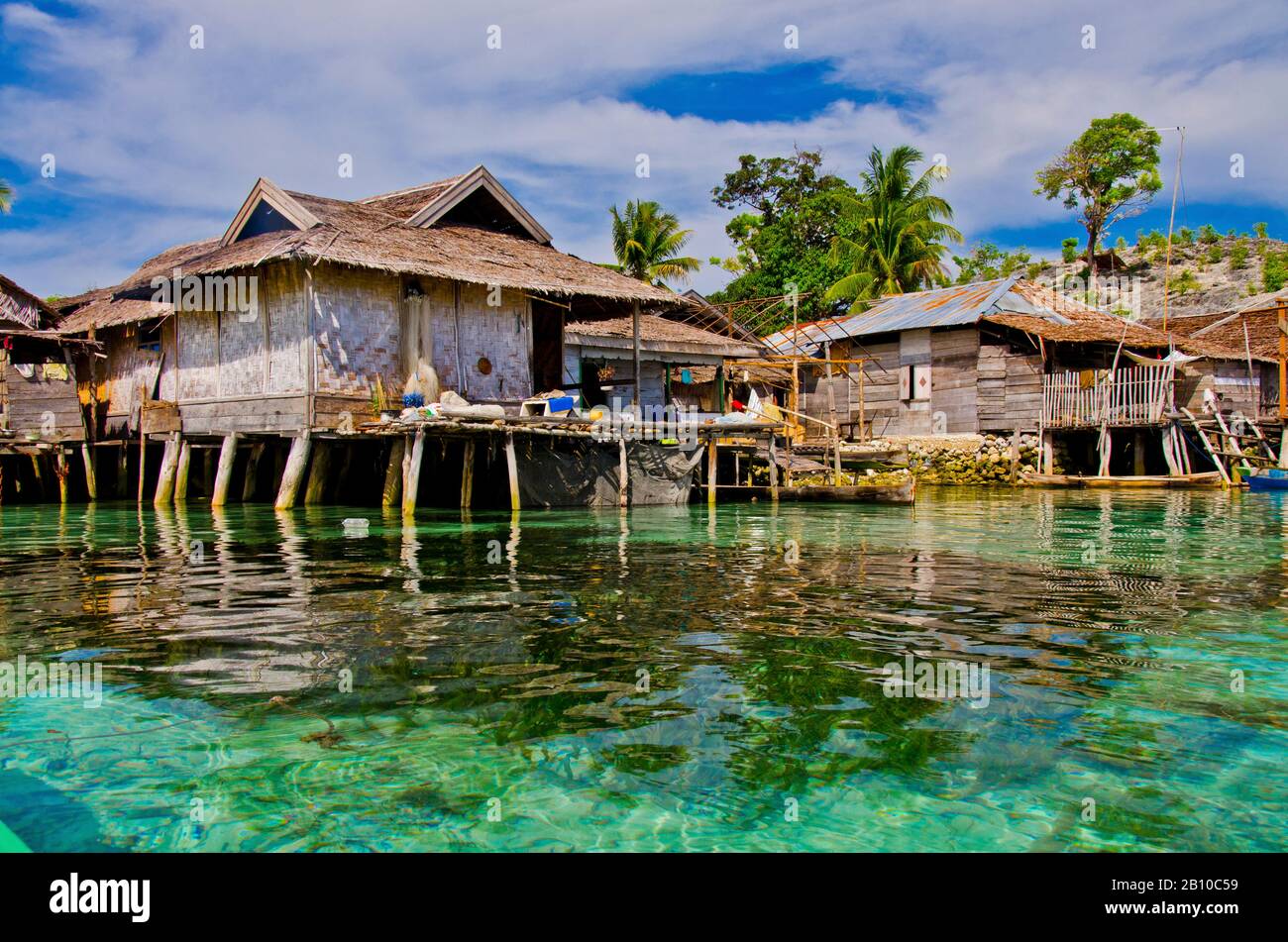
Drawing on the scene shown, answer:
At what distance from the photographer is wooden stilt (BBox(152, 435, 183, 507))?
751 inches

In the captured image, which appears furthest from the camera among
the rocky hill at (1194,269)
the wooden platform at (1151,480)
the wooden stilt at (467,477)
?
the rocky hill at (1194,269)

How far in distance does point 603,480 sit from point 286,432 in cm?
576

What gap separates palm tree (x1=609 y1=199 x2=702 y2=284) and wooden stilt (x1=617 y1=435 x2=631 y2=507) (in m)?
19.0

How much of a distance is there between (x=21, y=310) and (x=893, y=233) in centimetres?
2746

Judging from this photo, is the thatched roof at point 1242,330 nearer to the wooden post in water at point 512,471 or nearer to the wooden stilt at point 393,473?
the wooden post in water at point 512,471

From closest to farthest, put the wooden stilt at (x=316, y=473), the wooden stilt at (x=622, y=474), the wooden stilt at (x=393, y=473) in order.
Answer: the wooden stilt at (x=393, y=473), the wooden stilt at (x=316, y=473), the wooden stilt at (x=622, y=474)

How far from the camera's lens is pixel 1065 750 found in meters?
4.14

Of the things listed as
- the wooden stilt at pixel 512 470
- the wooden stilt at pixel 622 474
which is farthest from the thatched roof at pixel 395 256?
the wooden stilt at pixel 622 474

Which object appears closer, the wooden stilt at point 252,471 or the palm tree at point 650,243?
the wooden stilt at point 252,471

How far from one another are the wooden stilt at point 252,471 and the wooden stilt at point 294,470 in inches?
104

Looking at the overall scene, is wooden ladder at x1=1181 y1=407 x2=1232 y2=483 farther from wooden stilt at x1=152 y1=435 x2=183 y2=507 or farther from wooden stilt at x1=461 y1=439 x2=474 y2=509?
wooden stilt at x1=152 y1=435 x2=183 y2=507

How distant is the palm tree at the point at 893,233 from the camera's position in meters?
34.7

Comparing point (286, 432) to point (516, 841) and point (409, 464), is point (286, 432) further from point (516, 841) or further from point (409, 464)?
point (516, 841)

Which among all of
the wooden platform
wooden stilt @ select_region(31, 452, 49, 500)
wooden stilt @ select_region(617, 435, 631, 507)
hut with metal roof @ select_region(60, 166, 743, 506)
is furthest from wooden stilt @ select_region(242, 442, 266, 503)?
the wooden platform
